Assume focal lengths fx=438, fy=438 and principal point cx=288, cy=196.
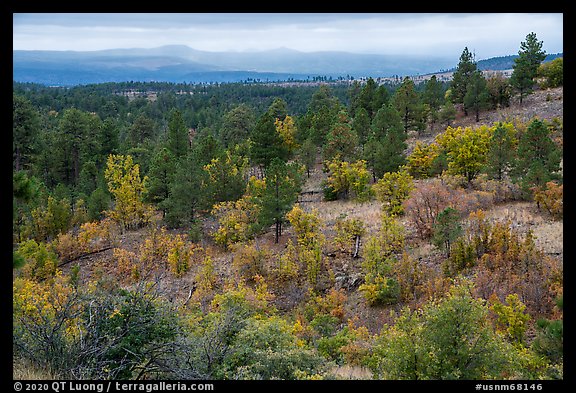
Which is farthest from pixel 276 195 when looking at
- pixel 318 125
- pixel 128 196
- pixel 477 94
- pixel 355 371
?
pixel 477 94

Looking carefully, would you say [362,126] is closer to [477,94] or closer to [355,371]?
[477,94]

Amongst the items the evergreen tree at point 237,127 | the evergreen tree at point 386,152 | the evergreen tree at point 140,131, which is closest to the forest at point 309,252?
the evergreen tree at point 386,152

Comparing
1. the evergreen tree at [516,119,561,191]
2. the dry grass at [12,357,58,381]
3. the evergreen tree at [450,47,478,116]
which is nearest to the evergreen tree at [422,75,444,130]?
the evergreen tree at [450,47,478,116]

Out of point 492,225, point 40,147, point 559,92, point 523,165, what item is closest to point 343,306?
point 492,225

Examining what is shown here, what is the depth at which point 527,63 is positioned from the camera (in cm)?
4369

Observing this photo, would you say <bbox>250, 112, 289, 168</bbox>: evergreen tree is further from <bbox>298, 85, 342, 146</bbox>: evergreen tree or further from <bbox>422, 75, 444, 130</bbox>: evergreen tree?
<bbox>422, 75, 444, 130</bbox>: evergreen tree

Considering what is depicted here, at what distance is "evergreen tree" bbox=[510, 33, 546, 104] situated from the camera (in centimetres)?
4347

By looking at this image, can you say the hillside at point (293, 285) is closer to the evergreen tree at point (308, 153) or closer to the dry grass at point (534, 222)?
the dry grass at point (534, 222)

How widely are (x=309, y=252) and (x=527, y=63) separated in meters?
35.4

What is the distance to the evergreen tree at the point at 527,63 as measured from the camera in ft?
143

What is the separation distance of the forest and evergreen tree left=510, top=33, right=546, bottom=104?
8.4 inches

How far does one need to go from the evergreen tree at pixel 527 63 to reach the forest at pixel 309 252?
21cm

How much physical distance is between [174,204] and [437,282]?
62.8 feet

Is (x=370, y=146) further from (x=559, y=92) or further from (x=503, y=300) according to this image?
(x=559, y=92)
